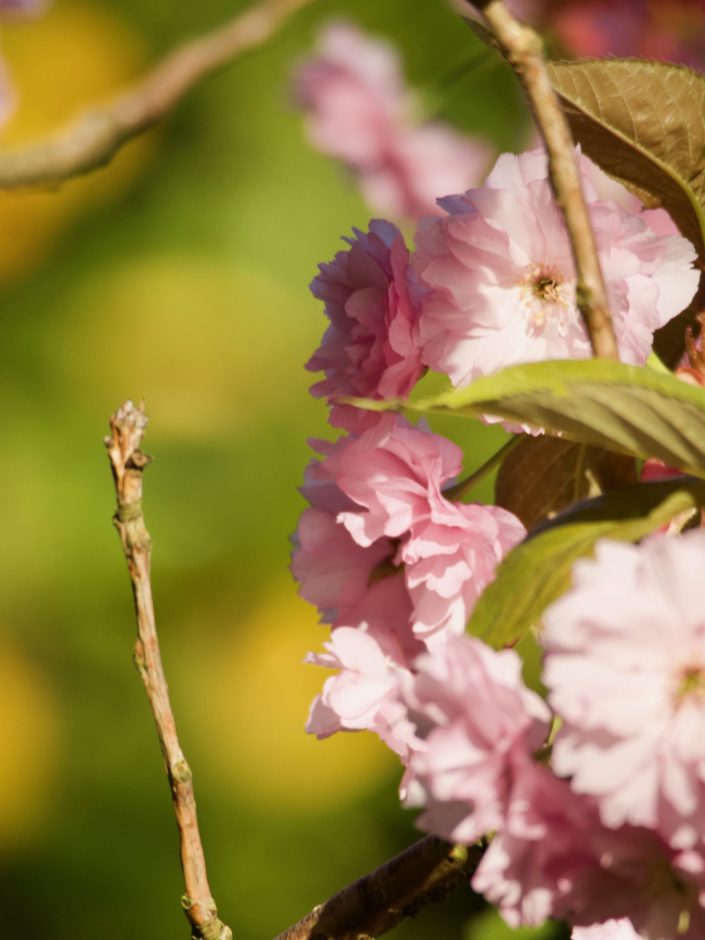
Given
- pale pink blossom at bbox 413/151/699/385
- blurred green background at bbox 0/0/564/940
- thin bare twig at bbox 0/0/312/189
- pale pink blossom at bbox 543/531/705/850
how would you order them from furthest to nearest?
blurred green background at bbox 0/0/564/940, thin bare twig at bbox 0/0/312/189, pale pink blossom at bbox 413/151/699/385, pale pink blossom at bbox 543/531/705/850

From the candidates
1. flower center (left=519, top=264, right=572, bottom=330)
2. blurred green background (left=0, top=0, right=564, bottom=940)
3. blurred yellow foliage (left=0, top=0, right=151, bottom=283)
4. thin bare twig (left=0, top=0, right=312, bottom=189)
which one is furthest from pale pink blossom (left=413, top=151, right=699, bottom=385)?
blurred yellow foliage (left=0, top=0, right=151, bottom=283)

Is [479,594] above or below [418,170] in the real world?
below

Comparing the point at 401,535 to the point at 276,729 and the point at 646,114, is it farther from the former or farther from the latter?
the point at 276,729

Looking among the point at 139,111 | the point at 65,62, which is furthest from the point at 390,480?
the point at 65,62

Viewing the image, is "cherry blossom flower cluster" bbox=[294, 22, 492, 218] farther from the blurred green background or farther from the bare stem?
the bare stem

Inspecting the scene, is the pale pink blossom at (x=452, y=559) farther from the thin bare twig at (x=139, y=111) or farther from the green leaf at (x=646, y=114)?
the thin bare twig at (x=139, y=111)
